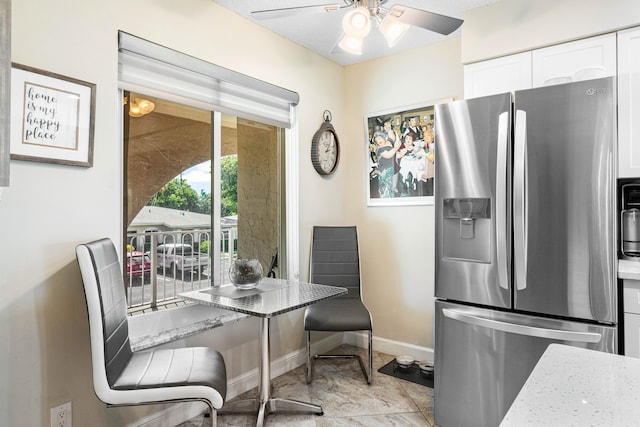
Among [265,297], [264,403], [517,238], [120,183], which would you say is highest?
[120,183]

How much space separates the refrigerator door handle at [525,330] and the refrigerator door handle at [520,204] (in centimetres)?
20

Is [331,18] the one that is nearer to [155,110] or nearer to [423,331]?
[155,110]

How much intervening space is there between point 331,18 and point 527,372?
2.47m

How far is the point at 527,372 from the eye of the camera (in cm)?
189

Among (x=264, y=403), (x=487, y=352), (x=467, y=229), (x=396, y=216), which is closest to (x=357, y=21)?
(x=467, y=229)

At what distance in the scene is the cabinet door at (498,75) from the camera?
240cm

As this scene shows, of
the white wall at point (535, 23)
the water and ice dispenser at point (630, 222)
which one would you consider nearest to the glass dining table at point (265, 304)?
the water and ice dispenser at point (630, 222)

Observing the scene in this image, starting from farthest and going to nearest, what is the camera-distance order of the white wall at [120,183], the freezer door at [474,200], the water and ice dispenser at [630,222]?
the water and ice dispenser at [630,222]
the freezer door at [474,200]
the white wall at [120,183]

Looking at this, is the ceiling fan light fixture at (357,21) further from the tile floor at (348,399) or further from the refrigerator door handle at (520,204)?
the tile floor at (348,399)

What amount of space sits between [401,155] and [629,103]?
5.16 feet

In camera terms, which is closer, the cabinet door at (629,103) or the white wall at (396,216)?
the cabinet door at (629,103)

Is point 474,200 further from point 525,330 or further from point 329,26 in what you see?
point 329,26

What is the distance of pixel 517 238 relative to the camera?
193 centimetres

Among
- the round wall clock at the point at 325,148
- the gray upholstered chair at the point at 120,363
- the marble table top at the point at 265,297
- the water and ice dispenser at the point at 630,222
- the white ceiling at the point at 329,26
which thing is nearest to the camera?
the gray upholstered chair at the point at 120,363
